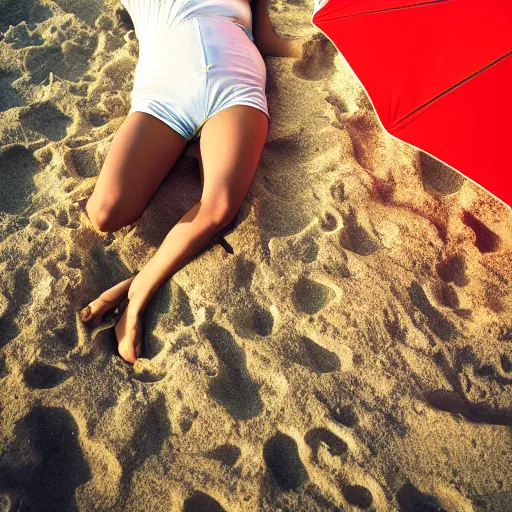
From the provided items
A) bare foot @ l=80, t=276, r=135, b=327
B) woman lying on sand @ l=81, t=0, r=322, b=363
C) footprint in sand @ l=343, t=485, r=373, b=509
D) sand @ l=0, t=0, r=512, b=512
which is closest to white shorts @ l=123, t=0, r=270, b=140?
woman lying on sand @ l=81, t=0, r=322, b=363

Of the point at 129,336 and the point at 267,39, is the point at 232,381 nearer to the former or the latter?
the point at 129,336

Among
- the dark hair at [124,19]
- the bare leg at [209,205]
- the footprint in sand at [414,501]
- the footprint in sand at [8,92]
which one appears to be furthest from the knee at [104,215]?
the dark hair at [124,19]

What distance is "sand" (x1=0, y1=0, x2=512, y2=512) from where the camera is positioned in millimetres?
1610

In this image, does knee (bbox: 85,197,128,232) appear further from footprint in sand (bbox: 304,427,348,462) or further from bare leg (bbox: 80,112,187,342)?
footprint in sand (bbox: 304,427,348,462)

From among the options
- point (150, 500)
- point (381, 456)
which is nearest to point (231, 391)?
point (150, 500)

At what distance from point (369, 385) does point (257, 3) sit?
6.83 ft

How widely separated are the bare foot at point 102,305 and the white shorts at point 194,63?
29.6 inches

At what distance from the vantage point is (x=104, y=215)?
206 cm

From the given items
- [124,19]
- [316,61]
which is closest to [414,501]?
[316,61]

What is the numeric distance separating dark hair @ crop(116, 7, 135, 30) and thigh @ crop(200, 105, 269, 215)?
56.6 inches

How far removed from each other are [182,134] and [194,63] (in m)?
0.35

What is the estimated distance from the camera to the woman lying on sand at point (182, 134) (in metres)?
1.99

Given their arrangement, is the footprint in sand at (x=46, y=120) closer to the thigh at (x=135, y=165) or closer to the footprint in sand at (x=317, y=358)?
the thigh at (x=135, y=165)

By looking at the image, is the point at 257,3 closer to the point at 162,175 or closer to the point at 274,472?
the point at 162,175
